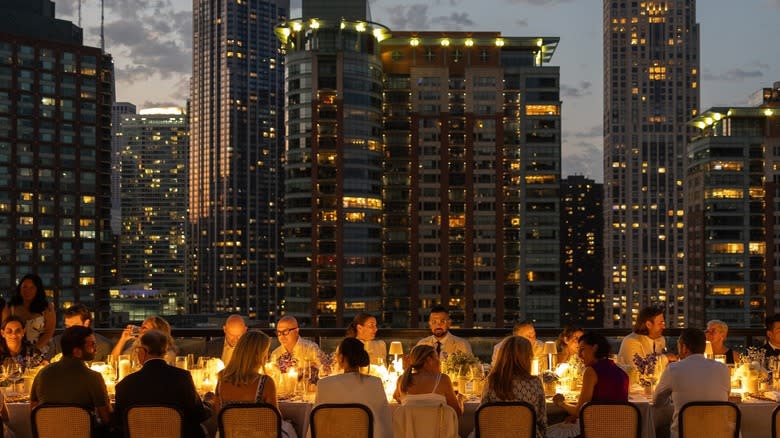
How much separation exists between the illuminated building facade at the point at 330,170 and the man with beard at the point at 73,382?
83.2 m

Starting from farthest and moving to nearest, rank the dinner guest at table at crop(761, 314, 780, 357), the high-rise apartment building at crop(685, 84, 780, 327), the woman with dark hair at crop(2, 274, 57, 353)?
1. the high-rise apartment building at crop(685, 84, 780, 327)
2. the woman with dark hair at crop(2, 274, 57, 353)
3. the dinner guest at table at crop(761, 314, 780, 357)

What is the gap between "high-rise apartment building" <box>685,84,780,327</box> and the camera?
113 m

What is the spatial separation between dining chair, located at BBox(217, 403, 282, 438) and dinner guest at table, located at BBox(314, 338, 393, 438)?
1.93 feet

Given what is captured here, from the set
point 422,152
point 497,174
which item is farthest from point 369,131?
point 497,174

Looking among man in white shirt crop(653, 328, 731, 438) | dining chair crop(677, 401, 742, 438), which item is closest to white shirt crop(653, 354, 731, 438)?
man in white shirt crop(653, 328, 731, 438)

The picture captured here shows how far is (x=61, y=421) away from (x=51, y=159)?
108 meters

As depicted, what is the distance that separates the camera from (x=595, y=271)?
19512 centimetres

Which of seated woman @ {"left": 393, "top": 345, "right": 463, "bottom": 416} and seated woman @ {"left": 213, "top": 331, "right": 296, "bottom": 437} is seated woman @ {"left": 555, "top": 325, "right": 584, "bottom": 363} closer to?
seated woman @ {"left": 393, "top": 345, "right": 463, "bottom": 416}

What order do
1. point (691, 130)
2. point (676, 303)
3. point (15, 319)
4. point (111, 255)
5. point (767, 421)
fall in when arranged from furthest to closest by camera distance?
point (691, 130) < point (676, 303) < point (111, 255) < point (15, 319) < point (767, 421)

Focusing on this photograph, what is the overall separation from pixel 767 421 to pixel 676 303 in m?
172

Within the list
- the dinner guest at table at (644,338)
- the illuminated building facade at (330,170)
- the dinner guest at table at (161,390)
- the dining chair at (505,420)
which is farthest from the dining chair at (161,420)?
the illuminated building facade at (330,170)

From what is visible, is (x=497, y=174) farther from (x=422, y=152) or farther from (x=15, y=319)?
(x=15, y=319)

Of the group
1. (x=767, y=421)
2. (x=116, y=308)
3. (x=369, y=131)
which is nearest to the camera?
(x=767, y=421)

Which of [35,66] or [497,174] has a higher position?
[35,66]
